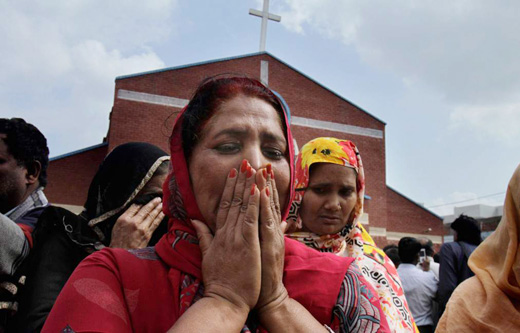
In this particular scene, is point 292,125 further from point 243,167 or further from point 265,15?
point 243,167

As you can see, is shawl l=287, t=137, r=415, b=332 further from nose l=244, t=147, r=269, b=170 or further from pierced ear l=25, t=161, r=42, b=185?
pierced ear l=25, t=161, r=42, b=185

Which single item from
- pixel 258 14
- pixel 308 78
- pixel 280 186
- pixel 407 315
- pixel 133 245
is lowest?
pixel 407 315

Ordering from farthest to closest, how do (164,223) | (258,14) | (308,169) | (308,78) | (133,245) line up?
(308,78), (258,14), (308,169), (164,223), (133,245)

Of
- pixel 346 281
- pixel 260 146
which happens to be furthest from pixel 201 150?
pixel 346 281

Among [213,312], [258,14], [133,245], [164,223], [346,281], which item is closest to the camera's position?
[213,312]

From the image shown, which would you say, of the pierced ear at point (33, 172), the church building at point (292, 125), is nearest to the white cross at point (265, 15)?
the church building at point (292, 125)

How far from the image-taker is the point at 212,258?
3.99ft

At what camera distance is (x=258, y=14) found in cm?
2109

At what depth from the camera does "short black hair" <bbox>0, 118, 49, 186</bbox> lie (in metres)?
2.49

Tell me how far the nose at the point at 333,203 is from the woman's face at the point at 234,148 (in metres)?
1.39

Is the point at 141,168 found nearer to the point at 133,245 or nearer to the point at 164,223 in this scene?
the point at 164,223

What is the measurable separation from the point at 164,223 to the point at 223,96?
1404mm

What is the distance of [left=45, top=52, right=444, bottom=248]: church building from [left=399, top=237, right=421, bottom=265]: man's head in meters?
14.1

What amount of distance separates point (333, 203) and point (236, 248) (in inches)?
67.0
